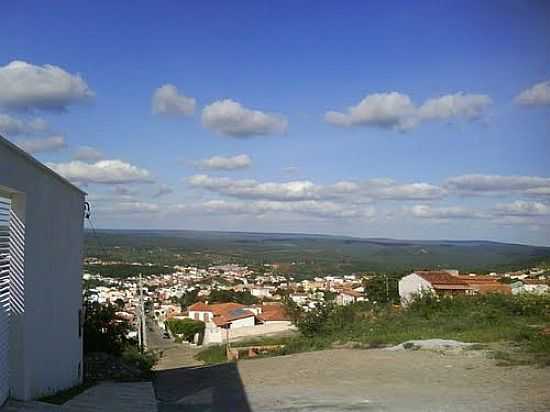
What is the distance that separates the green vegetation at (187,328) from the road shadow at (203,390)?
86.8ft

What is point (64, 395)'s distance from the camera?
354 inches

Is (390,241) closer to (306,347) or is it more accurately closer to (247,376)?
(306,347)

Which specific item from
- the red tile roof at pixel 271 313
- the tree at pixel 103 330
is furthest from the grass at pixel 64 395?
the red tile roof at pixel 271 313

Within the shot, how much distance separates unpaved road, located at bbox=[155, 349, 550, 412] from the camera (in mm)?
8078

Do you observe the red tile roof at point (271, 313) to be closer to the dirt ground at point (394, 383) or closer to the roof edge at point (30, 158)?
the dirt ground at point (394, 383)

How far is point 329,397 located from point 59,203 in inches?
188

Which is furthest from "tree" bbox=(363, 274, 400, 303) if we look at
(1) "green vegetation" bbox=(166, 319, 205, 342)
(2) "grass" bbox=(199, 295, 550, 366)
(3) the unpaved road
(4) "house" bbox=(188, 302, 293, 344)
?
(3) the unpaved road

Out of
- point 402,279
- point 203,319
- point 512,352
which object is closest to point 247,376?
point 512,352

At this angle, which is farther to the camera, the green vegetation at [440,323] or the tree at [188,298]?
the tree at [188,298]

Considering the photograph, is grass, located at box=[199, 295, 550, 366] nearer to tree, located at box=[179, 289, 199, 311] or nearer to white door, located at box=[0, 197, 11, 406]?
white door, located at box=[0, 197, 11, 406]

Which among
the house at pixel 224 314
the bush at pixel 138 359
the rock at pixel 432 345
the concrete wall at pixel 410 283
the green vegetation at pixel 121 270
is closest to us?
the rock at pixel 432 345

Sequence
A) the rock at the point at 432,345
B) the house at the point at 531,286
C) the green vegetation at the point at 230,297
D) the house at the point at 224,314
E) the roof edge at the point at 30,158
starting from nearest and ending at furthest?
1. the roof edge at the point at 30,158
2. the rock at the point at 432,345
3. the house at the point at 531,286
4. the house at the point at 224,314
5. the green vegetation at the point at 230,297

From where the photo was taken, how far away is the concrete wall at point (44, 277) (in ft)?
23.8

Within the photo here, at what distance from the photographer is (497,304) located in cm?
1838
